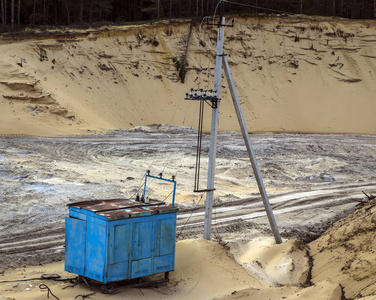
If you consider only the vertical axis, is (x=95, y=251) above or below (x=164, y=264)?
above

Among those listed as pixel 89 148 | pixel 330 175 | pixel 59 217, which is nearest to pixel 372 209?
pixel 59 217

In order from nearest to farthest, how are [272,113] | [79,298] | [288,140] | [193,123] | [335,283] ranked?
[79,298] → [335,283] → [288,140] → [193,123] → [272,113]

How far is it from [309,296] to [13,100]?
77.5 feet

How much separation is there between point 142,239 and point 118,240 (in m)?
0.49

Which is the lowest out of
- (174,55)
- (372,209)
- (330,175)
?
(330,175)

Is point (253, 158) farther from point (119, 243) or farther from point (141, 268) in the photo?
point (119, 243)

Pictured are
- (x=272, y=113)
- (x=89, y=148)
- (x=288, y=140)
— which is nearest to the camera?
(x=89, y=148)

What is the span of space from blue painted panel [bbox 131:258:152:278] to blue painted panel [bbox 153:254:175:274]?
4.9 inches

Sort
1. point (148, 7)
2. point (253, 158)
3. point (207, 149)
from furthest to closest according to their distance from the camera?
point (148, 7)
point (207, 149)
point (253, 158)

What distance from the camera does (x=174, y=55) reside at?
123 feet

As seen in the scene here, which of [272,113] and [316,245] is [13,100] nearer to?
[272,113]

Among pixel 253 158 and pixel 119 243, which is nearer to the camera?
pixel 119 243

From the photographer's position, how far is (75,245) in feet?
26.7

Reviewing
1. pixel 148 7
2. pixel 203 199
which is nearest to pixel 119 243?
pixel 203 199
